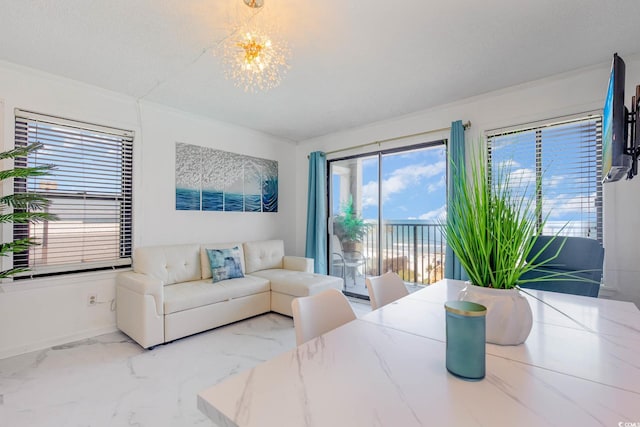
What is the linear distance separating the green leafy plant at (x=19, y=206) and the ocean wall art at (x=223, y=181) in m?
1.28

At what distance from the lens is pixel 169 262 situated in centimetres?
327

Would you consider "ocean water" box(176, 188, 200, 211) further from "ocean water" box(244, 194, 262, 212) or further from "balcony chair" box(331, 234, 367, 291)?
"balcony chair" box(331, 234, 367, 291)

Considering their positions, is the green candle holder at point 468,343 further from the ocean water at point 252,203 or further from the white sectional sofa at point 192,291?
the ocean water at point 252,203

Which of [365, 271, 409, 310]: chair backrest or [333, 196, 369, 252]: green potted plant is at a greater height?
[333, 196, 369, 252]: green potted plant

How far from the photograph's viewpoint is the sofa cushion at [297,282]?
3.29m

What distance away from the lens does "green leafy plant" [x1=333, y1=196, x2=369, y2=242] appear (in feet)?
14.9

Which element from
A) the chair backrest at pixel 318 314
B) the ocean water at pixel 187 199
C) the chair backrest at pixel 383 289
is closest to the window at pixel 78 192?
the ocean water at pixel 187 199

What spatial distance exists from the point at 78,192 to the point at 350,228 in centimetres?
339

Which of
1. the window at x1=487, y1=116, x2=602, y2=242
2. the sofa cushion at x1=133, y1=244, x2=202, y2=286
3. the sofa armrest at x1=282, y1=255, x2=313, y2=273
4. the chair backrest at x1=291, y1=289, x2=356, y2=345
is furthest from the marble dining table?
the sofa armrest at x1=282, y1=255, x2=313, y2=273

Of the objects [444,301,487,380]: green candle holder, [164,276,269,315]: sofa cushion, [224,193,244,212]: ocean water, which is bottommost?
[164,276,269,315]: sofa cushion

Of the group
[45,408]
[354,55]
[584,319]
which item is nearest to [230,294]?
[45,408]

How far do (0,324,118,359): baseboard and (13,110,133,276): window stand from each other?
62 centimetres

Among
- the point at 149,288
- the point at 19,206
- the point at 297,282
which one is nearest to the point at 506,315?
the point at 297,282

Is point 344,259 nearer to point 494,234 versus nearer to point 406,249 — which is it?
point 406,249
